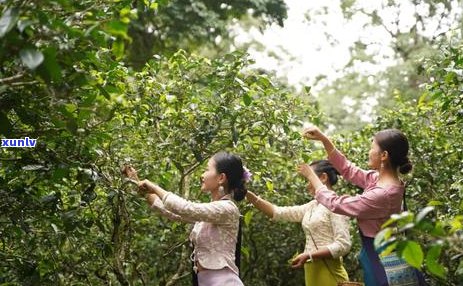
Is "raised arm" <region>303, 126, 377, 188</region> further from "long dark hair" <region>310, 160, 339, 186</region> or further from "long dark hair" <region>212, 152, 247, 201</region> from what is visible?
"long dark hair" <region>212, 152, 247, 201</region>

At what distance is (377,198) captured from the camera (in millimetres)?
2885

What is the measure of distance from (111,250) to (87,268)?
762mm

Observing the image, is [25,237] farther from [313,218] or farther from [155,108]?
[313,218]

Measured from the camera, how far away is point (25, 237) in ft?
10.6

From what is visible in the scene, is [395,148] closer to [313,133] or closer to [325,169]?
[313,133]

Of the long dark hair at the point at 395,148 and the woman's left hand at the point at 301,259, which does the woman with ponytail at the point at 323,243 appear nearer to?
the woman's left hand at the point at 301,259

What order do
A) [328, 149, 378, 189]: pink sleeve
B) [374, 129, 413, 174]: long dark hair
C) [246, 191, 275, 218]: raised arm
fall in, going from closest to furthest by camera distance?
[374, 129, 413, 174]: long dark hair → [328, 149, 378, 189]: pink sleeve → [246, 191, 275, 218]: raised arm

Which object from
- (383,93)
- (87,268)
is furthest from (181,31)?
(383,93)

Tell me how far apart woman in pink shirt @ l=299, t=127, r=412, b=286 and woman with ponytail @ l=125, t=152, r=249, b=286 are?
437 millimetres

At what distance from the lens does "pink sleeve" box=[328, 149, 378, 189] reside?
133 inches

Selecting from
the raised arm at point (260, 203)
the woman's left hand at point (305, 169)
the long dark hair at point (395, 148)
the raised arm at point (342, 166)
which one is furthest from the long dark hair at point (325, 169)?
the long dark hair at point (395, 148)

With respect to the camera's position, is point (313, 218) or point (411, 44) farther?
point (411, 44)

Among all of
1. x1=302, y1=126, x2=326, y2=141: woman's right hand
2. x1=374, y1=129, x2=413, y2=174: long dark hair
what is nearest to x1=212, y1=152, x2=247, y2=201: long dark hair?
x1=302, y1=126, x2=326, y2=141: woman's right hand

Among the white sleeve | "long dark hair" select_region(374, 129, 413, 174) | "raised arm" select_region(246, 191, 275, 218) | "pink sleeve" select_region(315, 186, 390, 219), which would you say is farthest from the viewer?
"raised arm" select_region(246, 191, 275, 218)
